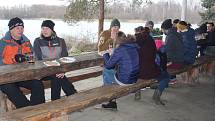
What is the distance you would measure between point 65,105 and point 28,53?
1.21 metres

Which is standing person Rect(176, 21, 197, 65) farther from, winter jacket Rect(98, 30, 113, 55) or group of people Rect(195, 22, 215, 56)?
group of people Rect(195, 22, 215, 56)

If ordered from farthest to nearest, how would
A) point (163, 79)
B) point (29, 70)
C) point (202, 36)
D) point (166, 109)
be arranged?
point (202, 36) → point (163, 79) → point (166, 109) → point (29, 70)

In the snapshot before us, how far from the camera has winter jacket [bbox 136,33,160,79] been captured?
4.89 meters

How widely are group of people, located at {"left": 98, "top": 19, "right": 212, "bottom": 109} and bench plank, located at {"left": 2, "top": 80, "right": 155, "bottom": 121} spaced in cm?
29

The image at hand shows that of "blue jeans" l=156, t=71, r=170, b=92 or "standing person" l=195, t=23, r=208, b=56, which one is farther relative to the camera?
"standing person" l=195, t=23, r=208, b=56

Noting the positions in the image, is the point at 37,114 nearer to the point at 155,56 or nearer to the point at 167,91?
the point at 155,56

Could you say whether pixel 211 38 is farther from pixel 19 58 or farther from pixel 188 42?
pixel 19 58

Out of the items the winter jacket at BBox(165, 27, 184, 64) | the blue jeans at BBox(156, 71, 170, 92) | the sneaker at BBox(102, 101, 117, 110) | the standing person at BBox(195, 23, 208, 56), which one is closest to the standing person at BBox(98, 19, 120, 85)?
the sneaker at BBox(102, 101, 117, 110)

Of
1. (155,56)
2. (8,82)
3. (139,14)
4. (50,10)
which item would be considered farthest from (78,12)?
(8,82)

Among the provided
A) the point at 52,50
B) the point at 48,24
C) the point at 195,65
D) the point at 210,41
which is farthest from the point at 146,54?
the point at 210,41

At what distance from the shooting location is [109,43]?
18.9 ft

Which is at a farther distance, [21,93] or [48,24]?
[48,24]

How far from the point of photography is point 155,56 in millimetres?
5059

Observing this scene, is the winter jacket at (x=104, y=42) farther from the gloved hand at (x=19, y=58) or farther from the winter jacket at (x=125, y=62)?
the gloved hand at (x=19, y=58)
